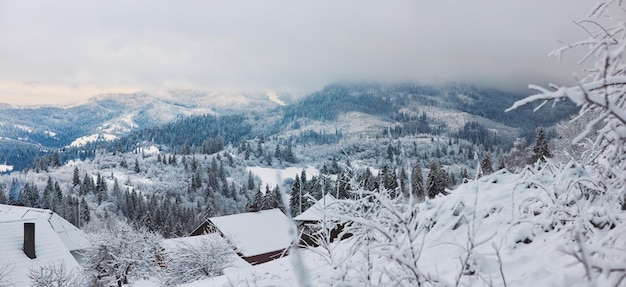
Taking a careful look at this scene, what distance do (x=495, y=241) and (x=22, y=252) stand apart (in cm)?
2577

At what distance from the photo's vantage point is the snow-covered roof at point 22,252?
21391 millimetres

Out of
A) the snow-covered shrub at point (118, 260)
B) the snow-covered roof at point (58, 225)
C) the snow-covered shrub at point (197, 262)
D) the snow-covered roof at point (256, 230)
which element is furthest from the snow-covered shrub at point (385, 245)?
the snow-covered roof at point (58, 225)

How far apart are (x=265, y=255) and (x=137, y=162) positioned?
13316 centimetres

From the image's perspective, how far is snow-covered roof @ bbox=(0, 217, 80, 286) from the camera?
2139cm

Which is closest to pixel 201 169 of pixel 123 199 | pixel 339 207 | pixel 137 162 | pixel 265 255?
pixel 137 162

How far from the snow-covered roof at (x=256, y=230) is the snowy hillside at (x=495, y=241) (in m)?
32.4

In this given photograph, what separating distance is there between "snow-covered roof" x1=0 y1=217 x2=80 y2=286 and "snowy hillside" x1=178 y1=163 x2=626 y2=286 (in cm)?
2099

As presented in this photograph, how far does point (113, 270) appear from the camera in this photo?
86.7 feet

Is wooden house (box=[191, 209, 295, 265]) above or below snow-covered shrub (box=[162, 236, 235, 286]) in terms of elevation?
below

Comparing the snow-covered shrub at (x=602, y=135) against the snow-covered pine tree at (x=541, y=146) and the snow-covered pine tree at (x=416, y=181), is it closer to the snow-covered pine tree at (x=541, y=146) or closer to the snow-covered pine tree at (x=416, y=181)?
the snow-covered pine tree at (x=416, y=181)

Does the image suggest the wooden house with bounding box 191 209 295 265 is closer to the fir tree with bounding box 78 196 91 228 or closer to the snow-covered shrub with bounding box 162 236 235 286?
the snow-covered shrub with bounding box 162 236 235 286

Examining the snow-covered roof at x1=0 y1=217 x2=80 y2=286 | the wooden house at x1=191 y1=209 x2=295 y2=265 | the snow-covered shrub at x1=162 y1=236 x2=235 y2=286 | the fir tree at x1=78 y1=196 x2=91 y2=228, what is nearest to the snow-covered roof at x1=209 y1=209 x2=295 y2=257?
the wooden house at x1=191 y1=209 x2=295 y2=265

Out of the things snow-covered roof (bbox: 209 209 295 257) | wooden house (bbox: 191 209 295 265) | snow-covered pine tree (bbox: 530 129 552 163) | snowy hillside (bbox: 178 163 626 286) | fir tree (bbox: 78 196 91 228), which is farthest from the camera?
fir tree (bbox: 78 196 91 228)

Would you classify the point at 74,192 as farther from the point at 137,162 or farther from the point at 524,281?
the point at 524,281
